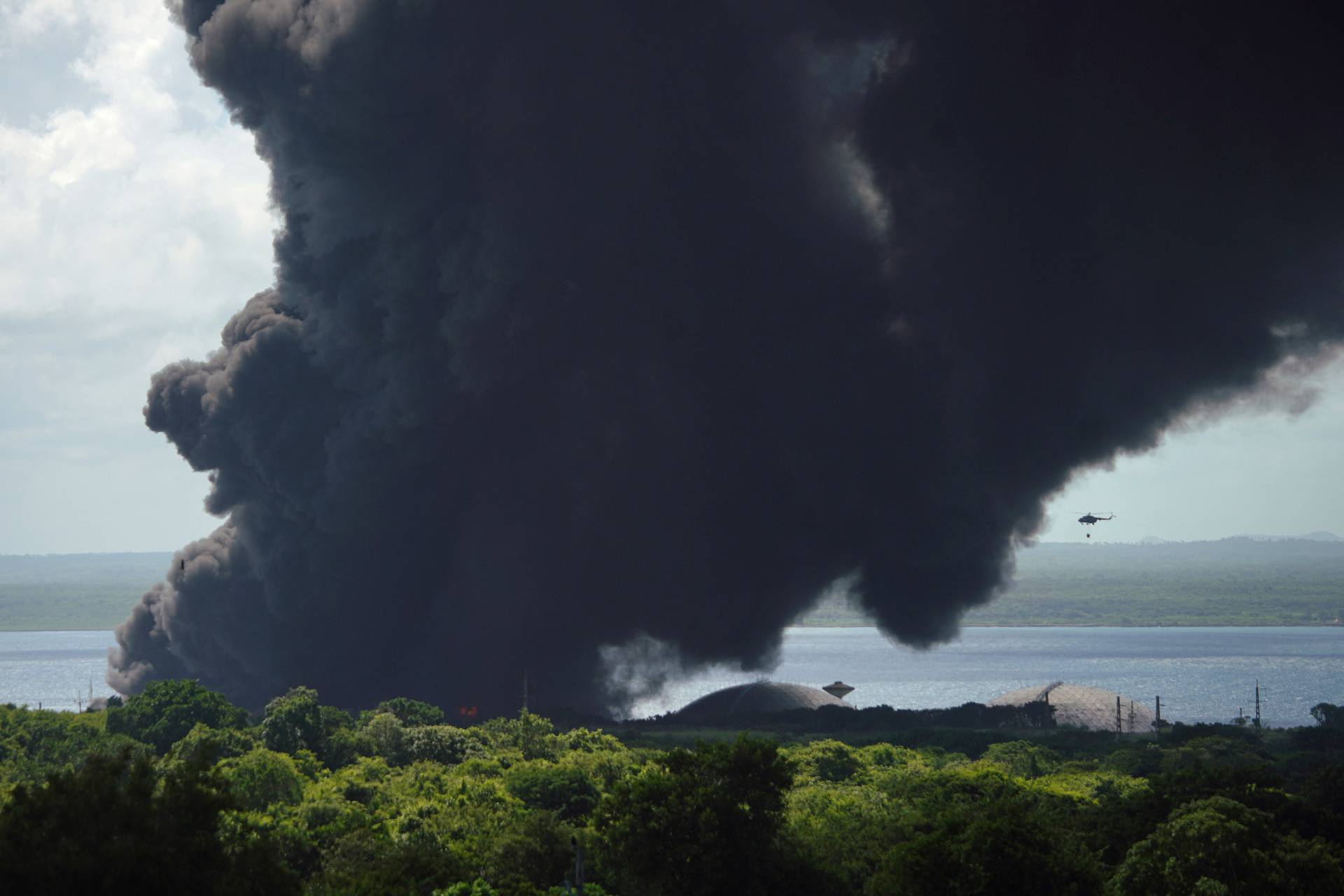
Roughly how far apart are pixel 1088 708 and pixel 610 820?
7667 centimetres

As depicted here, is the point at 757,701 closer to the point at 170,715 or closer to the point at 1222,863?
the point at 170,715

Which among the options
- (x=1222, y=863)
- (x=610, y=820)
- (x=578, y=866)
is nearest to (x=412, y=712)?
(x=610, y=820)

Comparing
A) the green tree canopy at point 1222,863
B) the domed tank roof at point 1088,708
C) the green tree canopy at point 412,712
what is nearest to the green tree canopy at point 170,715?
the green tree canopy at point 412,712

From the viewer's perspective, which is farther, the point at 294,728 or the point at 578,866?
the point at 294,728

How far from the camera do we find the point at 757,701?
10469cm

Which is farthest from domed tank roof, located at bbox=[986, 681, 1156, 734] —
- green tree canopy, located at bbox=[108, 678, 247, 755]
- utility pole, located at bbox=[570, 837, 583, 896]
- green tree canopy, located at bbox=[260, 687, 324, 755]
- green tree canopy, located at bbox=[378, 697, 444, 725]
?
utility pole, located at bbox=[570, 837, 583, 896]

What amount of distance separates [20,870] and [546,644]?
69.3 meters

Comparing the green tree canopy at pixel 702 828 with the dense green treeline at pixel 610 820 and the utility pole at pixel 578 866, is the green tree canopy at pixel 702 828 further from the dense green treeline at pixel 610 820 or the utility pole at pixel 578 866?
the utility pole at pixel 578 866

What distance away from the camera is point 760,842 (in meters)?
38.8

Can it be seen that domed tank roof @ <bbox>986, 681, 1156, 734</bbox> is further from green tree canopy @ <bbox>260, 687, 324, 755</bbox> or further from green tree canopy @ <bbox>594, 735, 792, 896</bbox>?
green tree canopy @ <bbox>594, 735, 792, 896</bbox>

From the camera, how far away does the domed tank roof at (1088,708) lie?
4107 inches

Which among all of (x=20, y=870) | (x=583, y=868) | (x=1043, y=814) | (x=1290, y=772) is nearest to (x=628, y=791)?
(x=583, y=868)

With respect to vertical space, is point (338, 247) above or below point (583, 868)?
above

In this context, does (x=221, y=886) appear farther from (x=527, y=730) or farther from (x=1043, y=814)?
(x=527, y=730)
